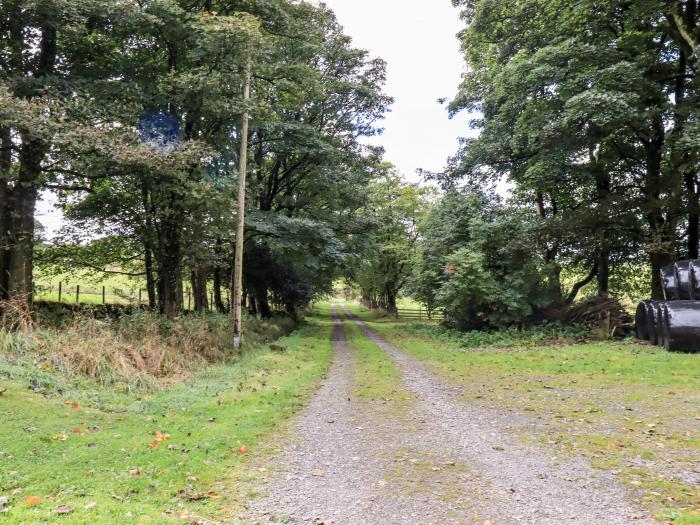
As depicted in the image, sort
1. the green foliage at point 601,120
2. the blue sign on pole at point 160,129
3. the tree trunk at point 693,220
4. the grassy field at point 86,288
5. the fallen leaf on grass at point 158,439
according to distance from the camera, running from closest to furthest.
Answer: the fallen leaf on grass at point 158,439
the blue sign on pole at point 160,129
the green foliage at point 601,120
the grassy field at point 86,288
the tree trunk at point 693,220

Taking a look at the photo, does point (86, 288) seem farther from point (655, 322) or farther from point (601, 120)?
point (655, 322)

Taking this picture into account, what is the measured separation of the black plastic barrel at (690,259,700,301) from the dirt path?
10.8 meters

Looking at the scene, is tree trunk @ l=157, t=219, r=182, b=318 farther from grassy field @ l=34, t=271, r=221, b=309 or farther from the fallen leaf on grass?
the fallen leaf on grass

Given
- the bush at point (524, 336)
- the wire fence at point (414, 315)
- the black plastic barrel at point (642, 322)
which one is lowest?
the wire fence at point (414, 315)

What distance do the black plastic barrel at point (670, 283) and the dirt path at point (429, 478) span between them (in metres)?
11.4

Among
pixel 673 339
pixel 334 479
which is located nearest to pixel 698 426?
pixel 334 479

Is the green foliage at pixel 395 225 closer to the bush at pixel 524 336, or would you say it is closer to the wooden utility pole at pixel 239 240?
the bush at pixel 524 336

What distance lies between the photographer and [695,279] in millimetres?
14086

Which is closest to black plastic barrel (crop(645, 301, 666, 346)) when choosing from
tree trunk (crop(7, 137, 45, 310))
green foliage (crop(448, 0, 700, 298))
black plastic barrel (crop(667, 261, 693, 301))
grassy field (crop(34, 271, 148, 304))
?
black plastic barrel (crop(667, 261, 693, 301))

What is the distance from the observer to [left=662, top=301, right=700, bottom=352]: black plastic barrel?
41.1ft

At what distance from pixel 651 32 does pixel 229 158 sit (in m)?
17.3

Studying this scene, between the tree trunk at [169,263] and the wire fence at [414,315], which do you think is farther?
the wire fence at [414,315]

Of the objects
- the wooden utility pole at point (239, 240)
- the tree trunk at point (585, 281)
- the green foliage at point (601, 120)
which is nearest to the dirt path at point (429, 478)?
the wooden utility pole at point (239, 240)

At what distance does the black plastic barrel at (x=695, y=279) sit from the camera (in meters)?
13.9
